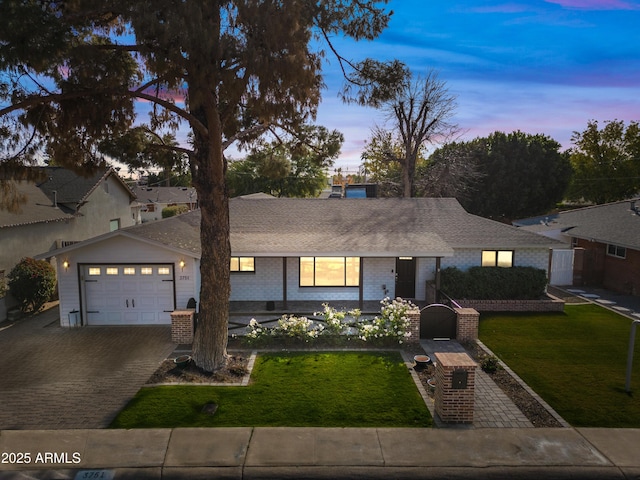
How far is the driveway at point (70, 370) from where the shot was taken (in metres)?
9.12

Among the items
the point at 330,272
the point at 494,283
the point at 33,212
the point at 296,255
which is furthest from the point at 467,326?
the point at 33,212

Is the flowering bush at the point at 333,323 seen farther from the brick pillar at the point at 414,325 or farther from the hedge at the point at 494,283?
the hedge at the point at 494,283

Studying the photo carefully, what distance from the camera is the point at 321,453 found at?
7.67 meters

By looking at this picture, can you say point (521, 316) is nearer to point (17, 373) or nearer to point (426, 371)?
point (426, 371)

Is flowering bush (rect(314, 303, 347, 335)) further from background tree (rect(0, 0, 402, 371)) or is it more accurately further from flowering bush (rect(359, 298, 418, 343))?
background tree (rect(0, 0, 402, 371))

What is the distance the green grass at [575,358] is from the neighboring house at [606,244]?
13.2 feet

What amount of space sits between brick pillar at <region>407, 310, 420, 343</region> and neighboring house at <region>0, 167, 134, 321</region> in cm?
1253

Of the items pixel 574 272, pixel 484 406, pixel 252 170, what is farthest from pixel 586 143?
pixel 484 406

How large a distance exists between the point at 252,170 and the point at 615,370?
49585 mm

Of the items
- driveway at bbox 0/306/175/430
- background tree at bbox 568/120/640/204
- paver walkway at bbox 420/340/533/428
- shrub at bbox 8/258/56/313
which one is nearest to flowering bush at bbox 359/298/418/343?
paver walkway at bbox 420/340/533/428

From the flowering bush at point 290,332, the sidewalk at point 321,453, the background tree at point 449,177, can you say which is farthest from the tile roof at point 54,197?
the background tree at point 449,177

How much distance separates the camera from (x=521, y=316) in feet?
54.6

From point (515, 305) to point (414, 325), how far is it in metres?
6.33

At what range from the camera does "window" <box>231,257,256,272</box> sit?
18406mm
